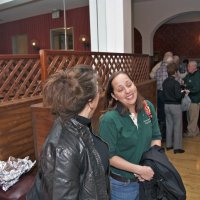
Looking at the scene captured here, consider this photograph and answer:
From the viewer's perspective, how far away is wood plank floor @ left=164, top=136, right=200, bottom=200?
105 inches

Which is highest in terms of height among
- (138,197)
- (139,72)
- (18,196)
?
(139,72)

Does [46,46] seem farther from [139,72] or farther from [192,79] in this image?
[192,79]

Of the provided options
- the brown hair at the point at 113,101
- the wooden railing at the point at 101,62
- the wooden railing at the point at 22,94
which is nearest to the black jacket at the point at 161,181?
the brown hair at the point at 113,101

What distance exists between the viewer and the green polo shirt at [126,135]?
133cm

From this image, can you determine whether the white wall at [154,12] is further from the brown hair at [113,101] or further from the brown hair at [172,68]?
the brown hair at [113,101]

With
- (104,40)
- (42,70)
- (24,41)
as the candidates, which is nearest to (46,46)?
(24,41)

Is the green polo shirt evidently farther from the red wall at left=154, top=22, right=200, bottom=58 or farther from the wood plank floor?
the red wall at left=154, top=22, right=200, bottom=58

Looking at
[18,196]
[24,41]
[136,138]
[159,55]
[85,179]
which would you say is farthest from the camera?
[159,55]

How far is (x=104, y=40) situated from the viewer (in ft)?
Result: 14.2

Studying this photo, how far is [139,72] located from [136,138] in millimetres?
2793

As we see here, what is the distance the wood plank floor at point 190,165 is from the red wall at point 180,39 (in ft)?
16.4

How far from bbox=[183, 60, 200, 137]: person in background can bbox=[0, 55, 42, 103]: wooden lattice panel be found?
2746 millimetres

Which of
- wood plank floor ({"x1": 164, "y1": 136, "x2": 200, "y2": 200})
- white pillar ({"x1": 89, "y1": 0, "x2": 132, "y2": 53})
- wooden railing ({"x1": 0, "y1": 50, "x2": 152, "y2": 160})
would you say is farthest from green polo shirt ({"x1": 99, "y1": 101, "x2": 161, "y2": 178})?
white pillar ({"x1": 89, "y1": 0, "x2": 132, "y2": 53})

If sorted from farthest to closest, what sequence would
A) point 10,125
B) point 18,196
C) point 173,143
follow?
point 173,143 < point 10,125 < point 18,196
